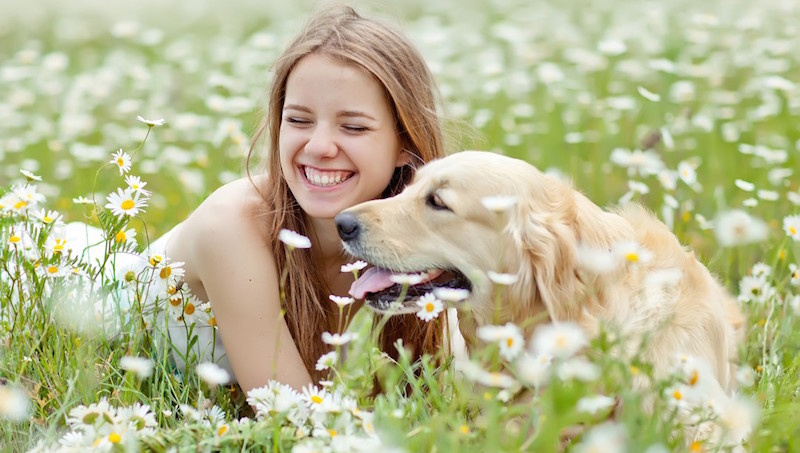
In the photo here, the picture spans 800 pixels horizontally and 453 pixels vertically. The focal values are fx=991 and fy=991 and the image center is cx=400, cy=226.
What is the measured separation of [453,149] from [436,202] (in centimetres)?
99

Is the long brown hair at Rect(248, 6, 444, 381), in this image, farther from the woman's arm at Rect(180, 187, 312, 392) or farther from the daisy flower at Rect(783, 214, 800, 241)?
the daisy flower at Rect(783, 214, 800, 241)

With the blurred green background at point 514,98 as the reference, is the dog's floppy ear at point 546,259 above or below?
above

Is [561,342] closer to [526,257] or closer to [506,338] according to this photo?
[506,338]

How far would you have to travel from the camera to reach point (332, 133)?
3.14 m

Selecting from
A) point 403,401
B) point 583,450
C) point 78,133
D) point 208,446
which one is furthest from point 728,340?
point 78,133

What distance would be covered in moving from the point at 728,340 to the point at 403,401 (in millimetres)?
1168

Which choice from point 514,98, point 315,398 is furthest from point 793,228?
point 514,98

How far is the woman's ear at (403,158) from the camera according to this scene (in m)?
3.38

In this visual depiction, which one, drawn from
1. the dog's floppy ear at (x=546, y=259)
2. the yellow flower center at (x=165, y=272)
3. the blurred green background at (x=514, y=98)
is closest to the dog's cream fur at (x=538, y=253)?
the dog's floppy ear at (x=546, y=259)

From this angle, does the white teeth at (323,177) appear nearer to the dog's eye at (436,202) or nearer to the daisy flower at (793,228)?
the dog's eye at (436,202)

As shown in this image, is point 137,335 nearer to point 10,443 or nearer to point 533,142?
point 10,443

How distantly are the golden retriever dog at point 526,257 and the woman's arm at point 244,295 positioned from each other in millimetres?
389

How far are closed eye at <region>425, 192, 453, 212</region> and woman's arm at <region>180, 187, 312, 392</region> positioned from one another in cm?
62

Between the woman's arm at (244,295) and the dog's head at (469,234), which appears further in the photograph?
the woman's arm at (244,295)
